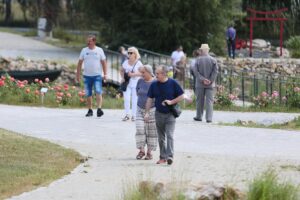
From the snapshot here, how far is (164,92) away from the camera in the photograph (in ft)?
44.8

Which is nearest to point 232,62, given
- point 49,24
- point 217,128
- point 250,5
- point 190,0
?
point 190,0

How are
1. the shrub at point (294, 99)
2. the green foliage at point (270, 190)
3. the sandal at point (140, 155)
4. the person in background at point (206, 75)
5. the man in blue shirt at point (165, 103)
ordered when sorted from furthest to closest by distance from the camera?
the shrub at point (294, 99), the person in background at point (206, 75), the sandal at point (140, 155), the man in blue shirt at point (165, 103), the green foliage at point (270, 190)

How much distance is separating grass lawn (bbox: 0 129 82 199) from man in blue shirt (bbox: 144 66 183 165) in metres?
1.37

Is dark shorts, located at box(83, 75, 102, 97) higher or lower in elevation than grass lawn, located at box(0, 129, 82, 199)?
higher

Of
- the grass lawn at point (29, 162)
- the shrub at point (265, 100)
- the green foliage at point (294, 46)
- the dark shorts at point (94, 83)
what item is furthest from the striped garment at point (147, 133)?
the green foliage at point (294, 46)

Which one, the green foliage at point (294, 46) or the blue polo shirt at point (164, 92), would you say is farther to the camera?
the green foliage at point (294, 46)

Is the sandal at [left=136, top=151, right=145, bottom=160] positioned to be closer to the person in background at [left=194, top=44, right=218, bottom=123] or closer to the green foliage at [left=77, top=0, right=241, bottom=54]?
the person in background at [left=194, top=44, right=218, bottom=123]

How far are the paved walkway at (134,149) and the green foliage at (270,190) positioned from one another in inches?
47.9

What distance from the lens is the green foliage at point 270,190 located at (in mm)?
9844

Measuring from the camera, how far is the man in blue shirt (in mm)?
13570

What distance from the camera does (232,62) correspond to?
38344 millimetres

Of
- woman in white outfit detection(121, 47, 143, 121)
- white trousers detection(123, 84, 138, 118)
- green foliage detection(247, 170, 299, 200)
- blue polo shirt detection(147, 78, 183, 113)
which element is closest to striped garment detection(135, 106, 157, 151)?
blue polo shirt detection(147, 78, 183, 113)

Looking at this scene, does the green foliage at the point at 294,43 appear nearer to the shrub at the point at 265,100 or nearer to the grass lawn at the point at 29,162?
the shrub at the point at 265,100

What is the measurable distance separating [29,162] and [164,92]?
2.23 meters
